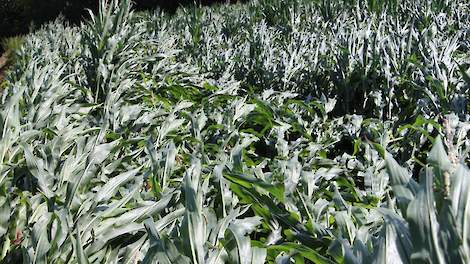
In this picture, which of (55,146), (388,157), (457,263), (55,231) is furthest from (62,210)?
(457,263)

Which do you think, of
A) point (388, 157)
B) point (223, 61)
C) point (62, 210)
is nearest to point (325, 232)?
point (388, 157)

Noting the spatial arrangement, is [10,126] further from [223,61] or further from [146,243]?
[223,61]

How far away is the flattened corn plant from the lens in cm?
133

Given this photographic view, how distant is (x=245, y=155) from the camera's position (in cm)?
263

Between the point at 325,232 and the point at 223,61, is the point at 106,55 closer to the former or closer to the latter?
the point at 223,61

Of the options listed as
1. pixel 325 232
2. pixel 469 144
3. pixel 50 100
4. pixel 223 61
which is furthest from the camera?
pixel 223 61

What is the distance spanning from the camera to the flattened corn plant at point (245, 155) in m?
1.33

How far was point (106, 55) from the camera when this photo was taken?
379 centimetres

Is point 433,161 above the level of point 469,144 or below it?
above

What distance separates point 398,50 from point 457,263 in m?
2.77

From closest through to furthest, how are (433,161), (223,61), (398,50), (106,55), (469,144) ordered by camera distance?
(433,161), (469,144), (398,50), (106,55), (223,61)

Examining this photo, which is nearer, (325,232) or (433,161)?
(433,161)

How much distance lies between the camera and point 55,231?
1654 mm

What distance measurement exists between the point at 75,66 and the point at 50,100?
4.81ft
